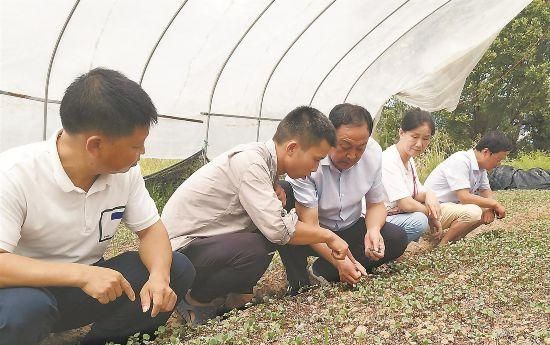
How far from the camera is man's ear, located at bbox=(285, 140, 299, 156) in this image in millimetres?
3283

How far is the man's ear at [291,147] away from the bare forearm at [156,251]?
0.88m

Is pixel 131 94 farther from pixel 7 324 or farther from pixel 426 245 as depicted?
pixel 426 245

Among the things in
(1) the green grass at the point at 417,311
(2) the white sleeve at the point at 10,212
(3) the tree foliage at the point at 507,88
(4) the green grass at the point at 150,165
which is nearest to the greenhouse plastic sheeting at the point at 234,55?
(4) the green grass at the point at 150,165

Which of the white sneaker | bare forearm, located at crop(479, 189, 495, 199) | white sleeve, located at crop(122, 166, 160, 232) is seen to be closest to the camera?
white sleeve, located at crop(122, 166, 160, 232)

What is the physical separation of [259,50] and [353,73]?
271cm

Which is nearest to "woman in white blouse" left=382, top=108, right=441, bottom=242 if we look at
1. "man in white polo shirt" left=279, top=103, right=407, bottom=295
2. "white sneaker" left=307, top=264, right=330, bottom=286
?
"man in white polo shirt" left=279, top=103, right=407, bottom=295

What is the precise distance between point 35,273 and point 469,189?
4638 millimetres

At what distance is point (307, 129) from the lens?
3.26 metres

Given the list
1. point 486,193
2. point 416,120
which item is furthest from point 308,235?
point 486,193

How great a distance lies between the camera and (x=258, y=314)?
3.22 metres

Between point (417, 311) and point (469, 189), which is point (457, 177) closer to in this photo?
point (469, 189)

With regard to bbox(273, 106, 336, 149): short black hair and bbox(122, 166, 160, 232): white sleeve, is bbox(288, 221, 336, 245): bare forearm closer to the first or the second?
bbox(273, 106, 336, 149): short black hair

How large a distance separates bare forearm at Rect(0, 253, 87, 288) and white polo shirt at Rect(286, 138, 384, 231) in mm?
1801

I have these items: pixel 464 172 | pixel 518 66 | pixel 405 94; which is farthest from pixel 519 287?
pixel 518 66
